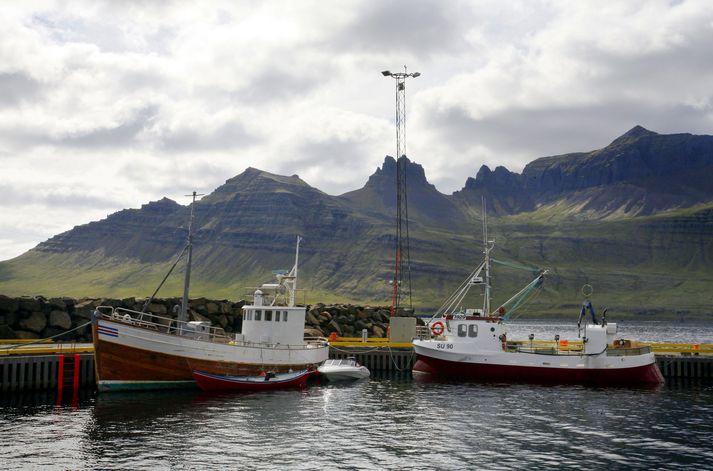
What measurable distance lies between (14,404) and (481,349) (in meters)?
38.0

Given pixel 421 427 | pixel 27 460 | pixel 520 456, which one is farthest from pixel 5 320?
pixel 520 456

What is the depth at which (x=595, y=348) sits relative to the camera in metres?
56.3

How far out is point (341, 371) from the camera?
57719 millimetres

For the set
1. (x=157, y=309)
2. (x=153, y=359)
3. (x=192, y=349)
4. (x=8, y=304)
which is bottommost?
(x=153, y=359)

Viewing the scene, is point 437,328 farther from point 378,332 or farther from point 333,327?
point 378,332

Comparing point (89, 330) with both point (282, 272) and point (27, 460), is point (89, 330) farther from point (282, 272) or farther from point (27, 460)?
point (27, 460)

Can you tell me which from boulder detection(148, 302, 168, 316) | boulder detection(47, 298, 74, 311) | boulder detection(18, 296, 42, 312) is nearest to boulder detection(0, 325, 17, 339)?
boulder detection(18, 296, 42, 312)

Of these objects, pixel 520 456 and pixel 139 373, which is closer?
pixel 520 456

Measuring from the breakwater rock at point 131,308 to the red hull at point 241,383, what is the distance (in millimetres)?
11941

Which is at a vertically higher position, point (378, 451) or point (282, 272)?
point (282, 272)

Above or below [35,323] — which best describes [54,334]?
below

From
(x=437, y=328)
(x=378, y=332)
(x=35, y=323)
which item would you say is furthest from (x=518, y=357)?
(x=35, y=323)

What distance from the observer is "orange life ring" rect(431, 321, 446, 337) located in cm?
6025

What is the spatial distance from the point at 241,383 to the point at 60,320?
89.6 ft
